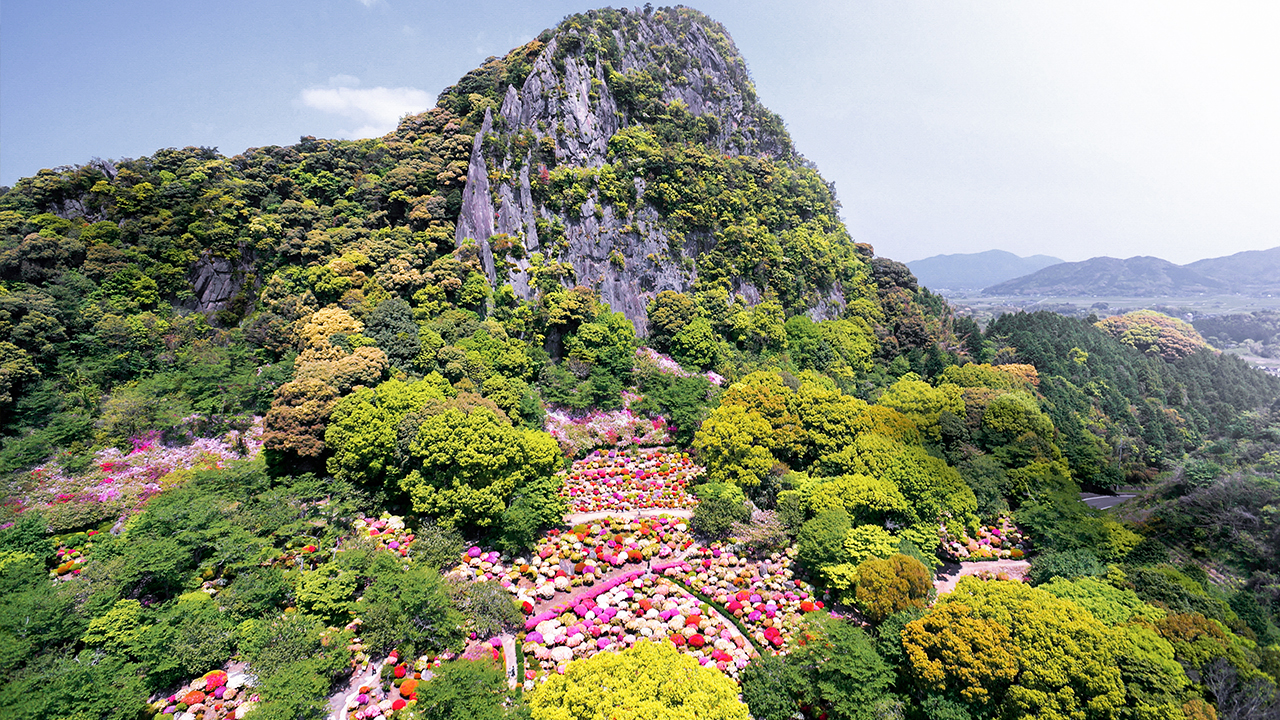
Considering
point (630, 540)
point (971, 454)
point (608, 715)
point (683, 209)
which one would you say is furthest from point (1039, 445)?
point (683, 209)

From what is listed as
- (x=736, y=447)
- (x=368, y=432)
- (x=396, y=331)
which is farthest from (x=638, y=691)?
(x=396, y=331)

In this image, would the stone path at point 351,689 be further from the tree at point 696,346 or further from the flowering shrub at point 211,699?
the tree at point 696,346

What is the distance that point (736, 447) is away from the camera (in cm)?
3133

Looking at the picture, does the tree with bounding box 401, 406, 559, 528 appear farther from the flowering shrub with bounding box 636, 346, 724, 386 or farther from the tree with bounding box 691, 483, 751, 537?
the flowering shrub with bounding box 636, 346, 724, 386

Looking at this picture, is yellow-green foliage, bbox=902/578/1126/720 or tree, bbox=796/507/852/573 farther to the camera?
tree, bbox=796/507/852/573

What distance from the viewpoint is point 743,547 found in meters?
26.8

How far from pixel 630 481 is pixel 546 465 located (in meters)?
8.23

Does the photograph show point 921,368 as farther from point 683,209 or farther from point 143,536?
point 143,536

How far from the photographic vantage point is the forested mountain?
16.8 m

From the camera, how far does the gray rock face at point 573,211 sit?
150 ft

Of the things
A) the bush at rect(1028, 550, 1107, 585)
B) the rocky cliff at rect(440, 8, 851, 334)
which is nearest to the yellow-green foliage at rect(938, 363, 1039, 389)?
the rocky cliff at rect(440, 8, 851, 334)

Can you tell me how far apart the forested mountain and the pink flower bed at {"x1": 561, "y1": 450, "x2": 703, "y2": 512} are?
34cm

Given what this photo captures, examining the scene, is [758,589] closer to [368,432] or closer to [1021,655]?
[1021,655]

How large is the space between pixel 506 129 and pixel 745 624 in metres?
49.1
